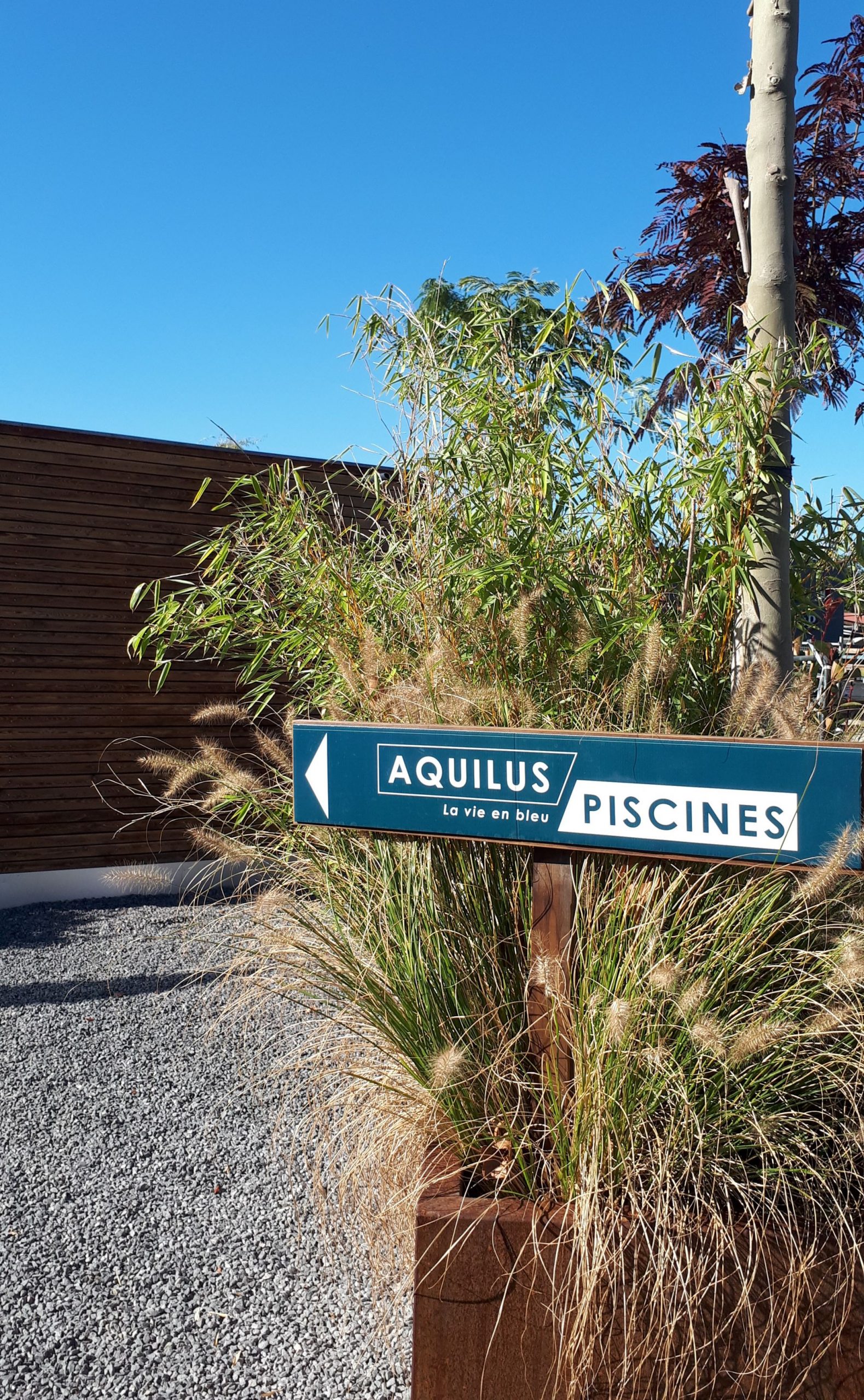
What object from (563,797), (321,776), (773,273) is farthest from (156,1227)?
(773,273)

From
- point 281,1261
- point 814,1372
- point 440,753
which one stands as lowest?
point 281,1261

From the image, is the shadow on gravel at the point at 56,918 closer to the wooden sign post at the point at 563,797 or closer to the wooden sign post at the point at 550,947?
the wooden sign post at the point at 563,797

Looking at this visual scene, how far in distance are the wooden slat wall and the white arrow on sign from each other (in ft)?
13.0

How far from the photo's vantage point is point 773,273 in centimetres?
231

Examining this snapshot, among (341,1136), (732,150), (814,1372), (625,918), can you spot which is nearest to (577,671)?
(625,918)

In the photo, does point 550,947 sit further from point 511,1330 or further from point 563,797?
point 511,1330

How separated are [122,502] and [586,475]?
4200 millimetres

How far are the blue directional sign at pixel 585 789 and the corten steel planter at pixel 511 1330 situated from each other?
584 mm

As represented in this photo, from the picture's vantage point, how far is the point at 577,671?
7.09ft

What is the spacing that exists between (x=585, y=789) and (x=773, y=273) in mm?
1395

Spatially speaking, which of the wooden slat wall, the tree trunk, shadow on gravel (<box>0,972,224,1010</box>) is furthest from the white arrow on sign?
the wooden slat wall

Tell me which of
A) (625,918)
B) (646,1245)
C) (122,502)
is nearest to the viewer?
(646,1245)

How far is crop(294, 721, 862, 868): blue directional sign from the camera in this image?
4.71 feet

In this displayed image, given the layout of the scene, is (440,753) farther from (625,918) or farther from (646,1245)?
(646,1245)
